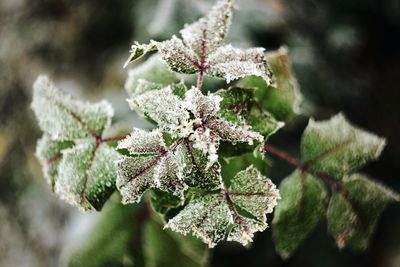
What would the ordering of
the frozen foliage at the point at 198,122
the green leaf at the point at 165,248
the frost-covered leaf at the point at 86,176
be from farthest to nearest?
the green leaf at the point at 165,248
the frost-covered leaf at the point at 86,176
the frozen foliage at the point at 198,122

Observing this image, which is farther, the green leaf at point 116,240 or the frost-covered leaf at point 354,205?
the green leaf at point 116,240

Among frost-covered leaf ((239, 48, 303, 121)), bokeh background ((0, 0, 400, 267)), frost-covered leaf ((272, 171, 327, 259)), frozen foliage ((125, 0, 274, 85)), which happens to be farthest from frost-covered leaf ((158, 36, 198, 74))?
bokeh background ((0, 0, 400, 267))

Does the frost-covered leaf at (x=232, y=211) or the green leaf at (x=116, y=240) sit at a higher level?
the frost-covered leaf at (x=232, y=211)

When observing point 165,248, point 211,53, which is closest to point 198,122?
point 211,53

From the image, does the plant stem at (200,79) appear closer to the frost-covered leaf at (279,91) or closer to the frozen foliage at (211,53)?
the frozen foliage at (211,53)

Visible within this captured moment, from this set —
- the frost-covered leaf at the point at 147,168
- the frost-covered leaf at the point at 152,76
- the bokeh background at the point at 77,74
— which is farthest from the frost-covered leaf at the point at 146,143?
the bokeh background at the point at 77,74

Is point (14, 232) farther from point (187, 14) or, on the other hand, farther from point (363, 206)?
point (363, 206)
